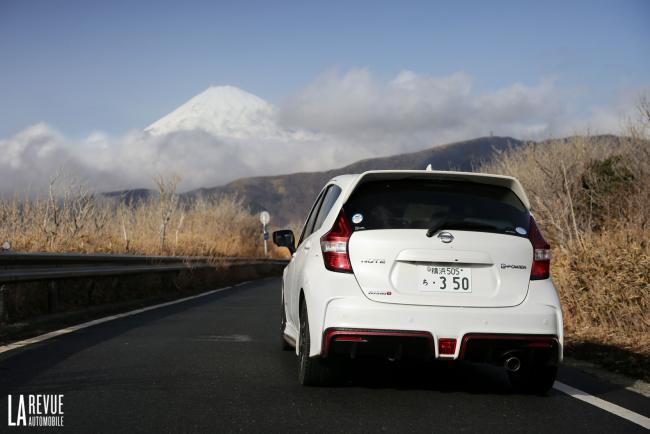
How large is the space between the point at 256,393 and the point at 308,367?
0.44 m

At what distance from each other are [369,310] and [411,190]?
1.06 metres

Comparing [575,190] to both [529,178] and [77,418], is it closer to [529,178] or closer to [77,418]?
[529,178]

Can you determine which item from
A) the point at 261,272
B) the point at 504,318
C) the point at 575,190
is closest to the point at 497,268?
the point at 504,318

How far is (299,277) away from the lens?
6.54 meters

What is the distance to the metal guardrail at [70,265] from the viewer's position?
9.68 metres

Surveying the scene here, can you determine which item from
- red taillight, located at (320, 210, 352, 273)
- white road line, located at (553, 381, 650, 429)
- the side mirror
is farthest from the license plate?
the side mirror

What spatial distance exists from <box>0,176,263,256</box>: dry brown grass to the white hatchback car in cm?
993

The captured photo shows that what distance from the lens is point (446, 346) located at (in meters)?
5.52

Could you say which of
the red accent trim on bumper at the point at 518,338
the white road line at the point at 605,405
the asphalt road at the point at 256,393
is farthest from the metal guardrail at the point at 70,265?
the white road line at the point at 605,405

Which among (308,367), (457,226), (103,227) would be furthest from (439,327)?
(103,227)

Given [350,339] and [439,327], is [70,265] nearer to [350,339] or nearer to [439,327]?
[350,339]

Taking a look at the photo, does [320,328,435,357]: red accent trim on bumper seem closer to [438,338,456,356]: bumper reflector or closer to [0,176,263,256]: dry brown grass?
[438,338,456,356]: bumper reflector

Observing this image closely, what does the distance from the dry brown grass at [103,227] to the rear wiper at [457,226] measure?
10430 millimetres

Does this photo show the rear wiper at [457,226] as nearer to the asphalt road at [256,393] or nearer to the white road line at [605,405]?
the asphalt road at [256,393]
